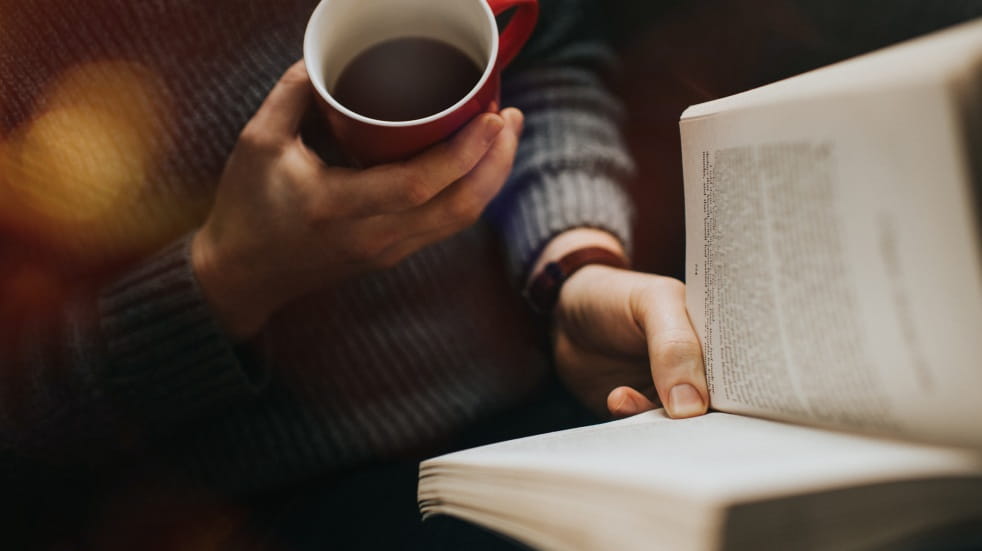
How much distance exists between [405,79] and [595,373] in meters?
0.38

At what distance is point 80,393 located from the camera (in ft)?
1.99

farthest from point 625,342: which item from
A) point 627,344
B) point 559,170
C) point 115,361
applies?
point 115,361

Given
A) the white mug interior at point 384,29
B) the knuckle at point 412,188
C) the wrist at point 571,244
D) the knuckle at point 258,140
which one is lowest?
the wrist at point 571,244

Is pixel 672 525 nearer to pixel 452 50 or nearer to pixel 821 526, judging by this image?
pixel 821 526

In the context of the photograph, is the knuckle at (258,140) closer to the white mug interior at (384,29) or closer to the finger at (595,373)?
the white mug interior at (384,29)

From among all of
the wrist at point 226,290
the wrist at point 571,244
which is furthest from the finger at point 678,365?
the wrist at point 226,290

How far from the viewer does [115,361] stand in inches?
23.9

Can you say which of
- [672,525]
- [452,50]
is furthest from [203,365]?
[672,525]

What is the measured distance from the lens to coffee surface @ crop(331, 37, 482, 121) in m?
0.50

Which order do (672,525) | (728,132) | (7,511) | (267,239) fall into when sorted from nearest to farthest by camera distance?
1. (672,525)
2. (728,132)
3. (267,239)
4. (7,511)

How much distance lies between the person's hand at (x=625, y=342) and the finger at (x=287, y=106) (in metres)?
0.33

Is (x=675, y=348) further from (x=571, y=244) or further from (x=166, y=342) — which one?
(x=166, y=342)

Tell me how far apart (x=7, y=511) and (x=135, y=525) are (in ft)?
0.40

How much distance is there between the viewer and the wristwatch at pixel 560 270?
731mm
